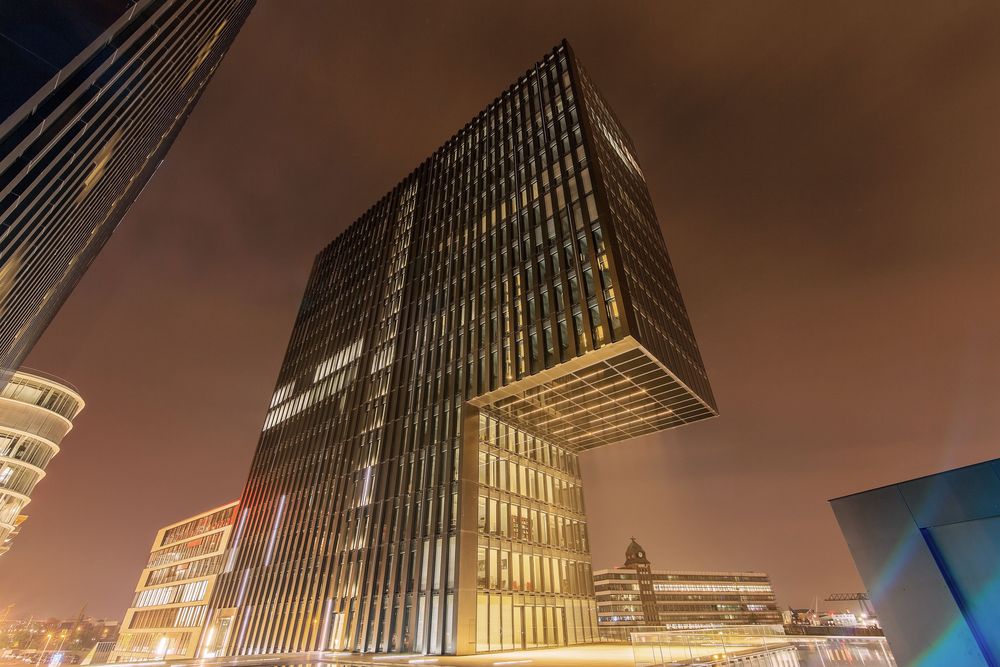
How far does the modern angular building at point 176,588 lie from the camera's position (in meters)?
60.0

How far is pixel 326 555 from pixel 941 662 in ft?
131

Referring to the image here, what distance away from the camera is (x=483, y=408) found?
35250mm

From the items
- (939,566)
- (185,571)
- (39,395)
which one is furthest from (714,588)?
(39,395)

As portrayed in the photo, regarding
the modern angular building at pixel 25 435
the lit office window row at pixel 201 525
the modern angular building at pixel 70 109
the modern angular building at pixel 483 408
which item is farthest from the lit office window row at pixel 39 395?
the modern angular building at pixel 70 109

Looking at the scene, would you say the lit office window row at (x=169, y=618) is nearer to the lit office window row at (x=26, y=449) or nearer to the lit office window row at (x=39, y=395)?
the lit office window row at (x=26, y=449)

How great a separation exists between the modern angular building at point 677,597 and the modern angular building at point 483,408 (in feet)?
393

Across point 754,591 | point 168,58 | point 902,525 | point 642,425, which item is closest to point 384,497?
point 642,425

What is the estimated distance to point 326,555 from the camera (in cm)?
3741

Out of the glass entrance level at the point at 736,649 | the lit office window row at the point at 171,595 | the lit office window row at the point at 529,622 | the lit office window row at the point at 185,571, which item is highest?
the lit office window row at the point at 185,571

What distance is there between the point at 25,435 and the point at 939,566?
78718 millimetres

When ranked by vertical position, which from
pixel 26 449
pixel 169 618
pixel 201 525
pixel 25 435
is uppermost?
pixel 25 435

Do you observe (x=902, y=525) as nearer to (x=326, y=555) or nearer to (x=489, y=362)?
(x=489, y=362)

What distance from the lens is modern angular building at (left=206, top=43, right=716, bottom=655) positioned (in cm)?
3033

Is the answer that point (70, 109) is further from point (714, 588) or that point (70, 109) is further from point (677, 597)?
point (714, 588)
